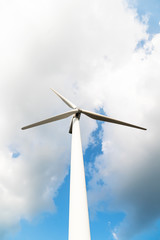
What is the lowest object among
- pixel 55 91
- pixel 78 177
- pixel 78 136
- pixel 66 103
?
pixel 78 177

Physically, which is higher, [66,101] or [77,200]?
[66,101]

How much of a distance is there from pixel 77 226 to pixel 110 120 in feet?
58.2

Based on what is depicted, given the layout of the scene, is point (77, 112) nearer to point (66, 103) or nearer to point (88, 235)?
point (66, 103)

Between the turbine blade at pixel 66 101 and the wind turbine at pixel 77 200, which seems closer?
the wind turbine at pixel 77 200

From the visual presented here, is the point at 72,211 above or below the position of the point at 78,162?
below

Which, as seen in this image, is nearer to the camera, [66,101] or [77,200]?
[77,200]

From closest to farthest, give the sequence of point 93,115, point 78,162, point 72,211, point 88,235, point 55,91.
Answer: point 88,235, point 72,211, point 78,162, point 93,115, point 55,91

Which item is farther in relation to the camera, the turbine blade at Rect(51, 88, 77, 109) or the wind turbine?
the turbine blade at Rect(51, 88, 77, 109)

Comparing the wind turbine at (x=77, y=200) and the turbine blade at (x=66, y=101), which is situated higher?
the turbine blade at (x=66, y=101)

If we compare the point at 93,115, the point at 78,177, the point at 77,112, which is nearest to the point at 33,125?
the point at 77,112

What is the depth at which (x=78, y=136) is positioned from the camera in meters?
19.7

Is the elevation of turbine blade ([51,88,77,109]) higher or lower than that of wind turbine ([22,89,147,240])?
higher

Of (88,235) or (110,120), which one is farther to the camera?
(110,120)

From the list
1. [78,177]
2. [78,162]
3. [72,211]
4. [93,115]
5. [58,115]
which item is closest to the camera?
[72,211]
